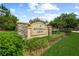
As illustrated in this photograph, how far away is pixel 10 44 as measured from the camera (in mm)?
2924

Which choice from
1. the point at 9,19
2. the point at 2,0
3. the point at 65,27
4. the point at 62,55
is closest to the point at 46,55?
the point at 62,55

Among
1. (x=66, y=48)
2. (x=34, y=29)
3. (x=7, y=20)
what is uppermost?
(x=7, y=20)

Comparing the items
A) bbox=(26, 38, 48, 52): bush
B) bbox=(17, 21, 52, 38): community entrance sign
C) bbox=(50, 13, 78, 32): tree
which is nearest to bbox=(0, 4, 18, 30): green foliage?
bbox=(17, 21, 52, 38): community entrance sign

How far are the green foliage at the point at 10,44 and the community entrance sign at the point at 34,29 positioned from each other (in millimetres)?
93

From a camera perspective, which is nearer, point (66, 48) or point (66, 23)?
point (66, 48)

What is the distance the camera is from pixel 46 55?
294 cm

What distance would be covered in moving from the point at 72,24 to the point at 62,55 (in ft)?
1.43

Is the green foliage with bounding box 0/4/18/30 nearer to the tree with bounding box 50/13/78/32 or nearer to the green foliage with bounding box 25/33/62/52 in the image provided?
the green foliage with bounding box 25/33/62/52

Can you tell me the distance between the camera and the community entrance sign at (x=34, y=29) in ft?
9.83

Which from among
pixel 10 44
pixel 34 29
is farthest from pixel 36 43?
pixel 10 44

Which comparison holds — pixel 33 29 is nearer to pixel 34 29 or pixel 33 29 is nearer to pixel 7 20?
pixel 34 29

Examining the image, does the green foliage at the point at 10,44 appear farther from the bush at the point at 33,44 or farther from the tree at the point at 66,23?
the tree at the point at 66,23

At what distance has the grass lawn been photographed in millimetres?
2916

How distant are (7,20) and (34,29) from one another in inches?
14.5
